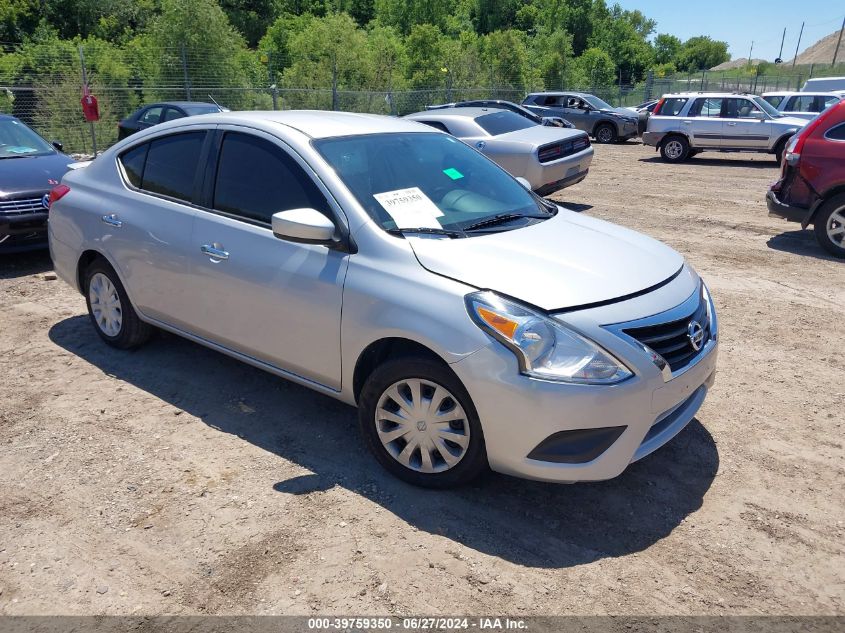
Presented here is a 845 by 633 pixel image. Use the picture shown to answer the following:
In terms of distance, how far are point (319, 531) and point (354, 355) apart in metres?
0.87

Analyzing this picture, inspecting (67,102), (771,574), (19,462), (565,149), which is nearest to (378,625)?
(771,574)

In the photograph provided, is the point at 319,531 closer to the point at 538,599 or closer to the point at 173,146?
the point at 538,599

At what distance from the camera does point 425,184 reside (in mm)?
3984

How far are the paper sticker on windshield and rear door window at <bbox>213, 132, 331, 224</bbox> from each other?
0.33 meters

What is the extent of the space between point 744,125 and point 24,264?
15.8m

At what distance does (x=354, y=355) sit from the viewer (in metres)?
3.54

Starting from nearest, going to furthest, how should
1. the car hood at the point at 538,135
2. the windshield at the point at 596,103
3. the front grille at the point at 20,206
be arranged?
the front grille at the point at 20,206
the car hood at the point at 538,135
the windshield at the point at 596,103

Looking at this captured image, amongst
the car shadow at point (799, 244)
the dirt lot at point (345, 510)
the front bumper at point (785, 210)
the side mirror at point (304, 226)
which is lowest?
the dirt lot at point (345, 510)

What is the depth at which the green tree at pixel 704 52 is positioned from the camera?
10856cm

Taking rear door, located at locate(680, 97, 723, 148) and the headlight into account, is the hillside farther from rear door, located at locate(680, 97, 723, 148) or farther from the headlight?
the headlight

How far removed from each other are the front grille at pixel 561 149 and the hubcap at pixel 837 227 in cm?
389

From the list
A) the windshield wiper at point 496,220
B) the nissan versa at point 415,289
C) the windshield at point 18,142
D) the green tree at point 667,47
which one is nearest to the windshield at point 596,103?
the windshield at point 18,142

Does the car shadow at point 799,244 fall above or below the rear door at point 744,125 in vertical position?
below

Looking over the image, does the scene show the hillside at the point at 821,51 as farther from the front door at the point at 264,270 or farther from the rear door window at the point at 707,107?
the front door at the point at 264,270
